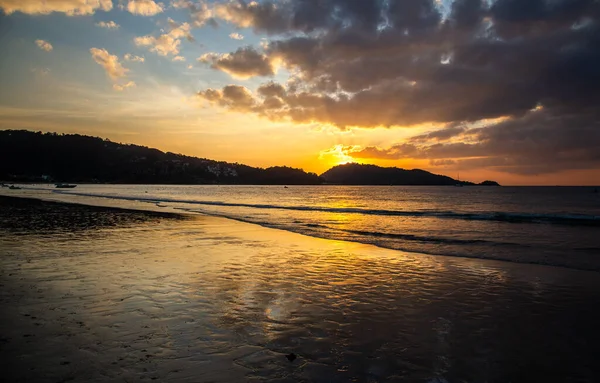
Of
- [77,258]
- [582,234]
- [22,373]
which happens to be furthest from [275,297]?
[582,234]

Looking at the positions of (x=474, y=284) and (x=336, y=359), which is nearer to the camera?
(x=336, y=359)

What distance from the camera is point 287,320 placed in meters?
7.89

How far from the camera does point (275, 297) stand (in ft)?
31.8

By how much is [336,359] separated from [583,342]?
519 centimetres

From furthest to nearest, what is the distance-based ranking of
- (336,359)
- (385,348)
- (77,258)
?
(77,258) < (385,348) < (336,359)

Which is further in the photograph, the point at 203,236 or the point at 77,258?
the point at 203,236

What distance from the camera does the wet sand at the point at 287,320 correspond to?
5.59m

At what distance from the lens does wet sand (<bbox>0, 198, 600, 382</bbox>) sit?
220 inches

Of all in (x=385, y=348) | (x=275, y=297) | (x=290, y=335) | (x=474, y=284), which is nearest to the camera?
(x=385, y=348)

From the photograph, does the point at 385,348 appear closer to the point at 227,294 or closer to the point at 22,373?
the point at 227,294

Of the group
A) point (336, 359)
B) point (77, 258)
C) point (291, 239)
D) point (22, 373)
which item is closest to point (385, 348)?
point (336, 359)

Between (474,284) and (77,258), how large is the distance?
49.4ft

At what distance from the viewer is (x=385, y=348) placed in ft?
21.2

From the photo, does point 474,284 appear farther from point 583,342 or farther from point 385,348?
point 385,348
